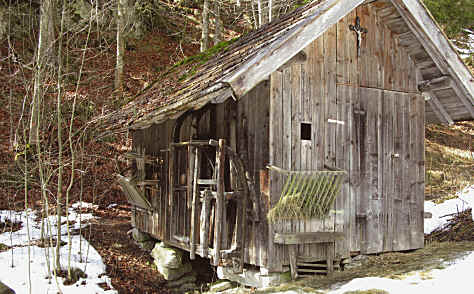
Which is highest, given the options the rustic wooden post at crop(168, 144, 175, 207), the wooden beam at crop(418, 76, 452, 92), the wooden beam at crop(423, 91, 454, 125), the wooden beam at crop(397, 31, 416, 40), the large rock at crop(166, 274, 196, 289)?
the wooden beam at crop(397, 31, 416, 40)

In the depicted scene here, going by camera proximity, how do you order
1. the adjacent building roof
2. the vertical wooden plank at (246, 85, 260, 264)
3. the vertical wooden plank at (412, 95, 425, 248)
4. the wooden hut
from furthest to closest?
the vertical wooden plank at (412, 95, 425, 248) → the vertical wooden plank at (246, 85, 260, 264) → the wooden hut → the adjacent building roof

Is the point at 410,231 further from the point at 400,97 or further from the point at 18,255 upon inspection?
the point at 18,255

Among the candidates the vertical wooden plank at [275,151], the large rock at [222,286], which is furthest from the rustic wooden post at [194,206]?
the vertical wooden plank at [275,151]

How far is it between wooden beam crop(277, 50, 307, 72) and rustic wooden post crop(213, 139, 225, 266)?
4.95ft

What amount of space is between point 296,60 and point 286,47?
68cm

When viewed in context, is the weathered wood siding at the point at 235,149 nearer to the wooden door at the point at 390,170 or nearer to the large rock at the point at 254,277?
the large rock at the point at 254,277

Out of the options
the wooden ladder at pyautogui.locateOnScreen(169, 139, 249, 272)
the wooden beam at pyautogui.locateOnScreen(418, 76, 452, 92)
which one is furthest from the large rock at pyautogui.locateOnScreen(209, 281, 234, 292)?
the wooden beam at pyautogui.locateOnScreen(418, 76, 452, 92)

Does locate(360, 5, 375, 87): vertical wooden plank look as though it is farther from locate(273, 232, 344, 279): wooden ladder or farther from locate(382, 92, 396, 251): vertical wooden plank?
locate(273, 232, 344, 279): wooden ladder

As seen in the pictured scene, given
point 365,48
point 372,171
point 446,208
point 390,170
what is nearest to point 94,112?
point 365,48

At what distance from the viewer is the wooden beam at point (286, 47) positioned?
5.47 meters

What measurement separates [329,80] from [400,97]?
168 centimetres

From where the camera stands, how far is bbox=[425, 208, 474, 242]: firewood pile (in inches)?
339

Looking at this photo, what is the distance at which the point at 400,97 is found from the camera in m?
7.63

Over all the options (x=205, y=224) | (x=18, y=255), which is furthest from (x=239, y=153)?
(x=18, y=255)
